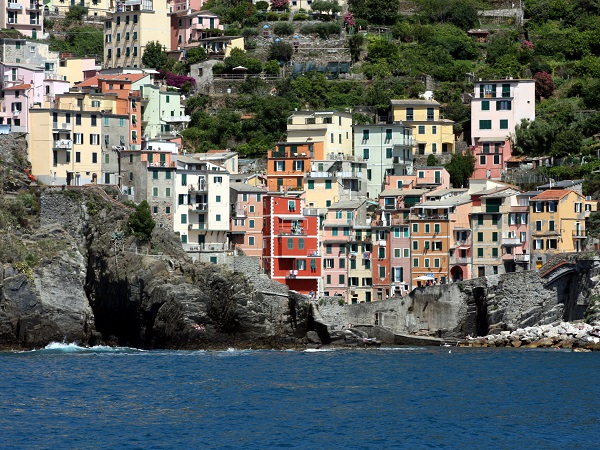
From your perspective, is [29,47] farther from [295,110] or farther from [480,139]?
[480,139]

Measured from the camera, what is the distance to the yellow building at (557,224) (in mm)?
114188

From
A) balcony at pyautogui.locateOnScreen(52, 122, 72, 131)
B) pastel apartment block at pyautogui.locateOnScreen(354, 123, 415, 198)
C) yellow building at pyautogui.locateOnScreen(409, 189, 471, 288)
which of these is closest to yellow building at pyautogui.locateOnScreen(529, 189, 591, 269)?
yellow building at pyautogui.locateOnScreen(409, 189, 471, 288)

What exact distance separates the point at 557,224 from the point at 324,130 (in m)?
22.9

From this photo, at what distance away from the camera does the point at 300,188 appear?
125250 mm

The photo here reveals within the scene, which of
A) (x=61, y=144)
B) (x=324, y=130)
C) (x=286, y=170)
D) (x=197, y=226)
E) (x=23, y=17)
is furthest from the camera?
(x=23, y=17)

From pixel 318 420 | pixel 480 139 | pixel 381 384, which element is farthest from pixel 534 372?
pixel 480 139

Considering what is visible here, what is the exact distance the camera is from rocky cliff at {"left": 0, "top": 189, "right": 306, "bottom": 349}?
10819 centimetres

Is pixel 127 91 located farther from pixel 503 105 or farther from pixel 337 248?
pixel 503 105

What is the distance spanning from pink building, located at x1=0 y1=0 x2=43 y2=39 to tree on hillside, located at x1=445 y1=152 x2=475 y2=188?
1708 inches

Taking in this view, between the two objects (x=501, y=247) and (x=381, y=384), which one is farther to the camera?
(x=501, y=247)

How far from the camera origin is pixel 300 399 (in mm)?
85562

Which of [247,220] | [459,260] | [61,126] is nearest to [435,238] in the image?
[459,260]

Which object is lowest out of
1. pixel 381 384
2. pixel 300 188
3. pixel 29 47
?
pixel 381 384

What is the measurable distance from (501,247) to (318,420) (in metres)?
38.8
